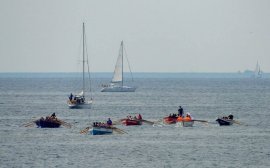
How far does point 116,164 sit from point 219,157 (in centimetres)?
1034

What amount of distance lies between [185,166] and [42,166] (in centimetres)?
1180

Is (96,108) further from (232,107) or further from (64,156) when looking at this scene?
(64,156)

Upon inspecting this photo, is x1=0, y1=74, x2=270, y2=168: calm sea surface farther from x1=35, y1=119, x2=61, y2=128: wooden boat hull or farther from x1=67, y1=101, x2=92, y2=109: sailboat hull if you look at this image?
x1=67, y1=101, x2=92, y2=109: sailboat hull

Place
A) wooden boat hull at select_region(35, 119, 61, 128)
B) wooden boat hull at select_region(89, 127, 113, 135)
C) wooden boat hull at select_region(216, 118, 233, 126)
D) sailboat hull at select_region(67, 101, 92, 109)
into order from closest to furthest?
wooden boat hull at select_region(89, 127, 113, 135)
wooden boat hull at select_region(35, 119, 61, 128)
wooden boat hull at select_region(216, 118, 233, 126)
sailboat hull at select_region(67, 101, 92, 109)

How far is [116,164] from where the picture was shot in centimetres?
7038

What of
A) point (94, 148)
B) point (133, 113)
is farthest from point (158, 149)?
point (133, 113)

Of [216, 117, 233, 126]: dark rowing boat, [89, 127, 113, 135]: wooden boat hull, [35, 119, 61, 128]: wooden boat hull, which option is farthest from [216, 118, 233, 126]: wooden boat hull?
[35, 119, 61, 128]: wooden boat hull

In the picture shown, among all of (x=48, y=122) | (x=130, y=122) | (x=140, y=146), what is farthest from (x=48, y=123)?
(x=140, y=146)

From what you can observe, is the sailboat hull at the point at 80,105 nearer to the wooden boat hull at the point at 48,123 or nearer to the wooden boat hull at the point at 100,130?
the wooden boat hull at the point at 48,123

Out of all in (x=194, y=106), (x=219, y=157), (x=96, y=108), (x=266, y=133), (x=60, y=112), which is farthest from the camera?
(x=194, y=106)

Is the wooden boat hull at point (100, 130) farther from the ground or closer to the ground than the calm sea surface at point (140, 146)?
farther from the ground

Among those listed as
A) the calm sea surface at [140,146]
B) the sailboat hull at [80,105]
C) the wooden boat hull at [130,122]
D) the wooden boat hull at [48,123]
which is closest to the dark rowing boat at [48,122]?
the wooden boat hull at [48,123]

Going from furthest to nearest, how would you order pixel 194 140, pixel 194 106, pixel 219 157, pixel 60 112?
1. pixel 194 106
2. pixel 60 112
3. pixel 194 140
4. pixel 219 157

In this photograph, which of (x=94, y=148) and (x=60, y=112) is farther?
(x=60, y=112)
